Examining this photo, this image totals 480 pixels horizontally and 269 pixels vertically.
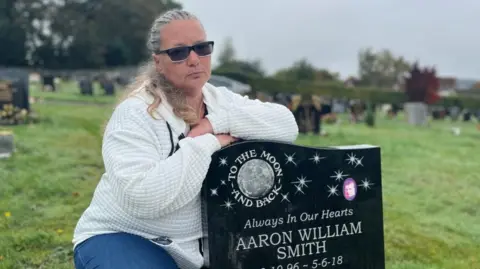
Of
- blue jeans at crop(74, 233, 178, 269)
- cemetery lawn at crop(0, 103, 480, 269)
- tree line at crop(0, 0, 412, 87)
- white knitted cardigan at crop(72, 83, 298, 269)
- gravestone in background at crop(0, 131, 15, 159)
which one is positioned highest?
tree line at crop(0, 0, 412, 87)

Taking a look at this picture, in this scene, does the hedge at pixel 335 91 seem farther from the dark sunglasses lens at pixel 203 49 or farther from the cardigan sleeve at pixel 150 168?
the cardigan sleeve at pixel 150 168

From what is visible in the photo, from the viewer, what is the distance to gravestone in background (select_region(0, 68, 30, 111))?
548 inches

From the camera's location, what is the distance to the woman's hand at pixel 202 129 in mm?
2795

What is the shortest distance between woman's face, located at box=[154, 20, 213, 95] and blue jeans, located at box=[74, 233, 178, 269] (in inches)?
28.6

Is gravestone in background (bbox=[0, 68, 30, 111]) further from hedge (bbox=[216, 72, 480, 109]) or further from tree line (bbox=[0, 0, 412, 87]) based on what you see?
tree line (bbox=[0, 0, 412, 87])

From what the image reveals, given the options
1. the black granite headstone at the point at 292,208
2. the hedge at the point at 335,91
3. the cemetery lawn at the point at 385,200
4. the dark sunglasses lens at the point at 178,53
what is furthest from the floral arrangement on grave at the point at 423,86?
the dark sunglasses lens at the point at 178,53

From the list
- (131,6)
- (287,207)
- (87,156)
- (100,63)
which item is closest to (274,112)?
→ (287,207)

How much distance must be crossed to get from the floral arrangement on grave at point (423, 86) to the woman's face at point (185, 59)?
88.8 feet

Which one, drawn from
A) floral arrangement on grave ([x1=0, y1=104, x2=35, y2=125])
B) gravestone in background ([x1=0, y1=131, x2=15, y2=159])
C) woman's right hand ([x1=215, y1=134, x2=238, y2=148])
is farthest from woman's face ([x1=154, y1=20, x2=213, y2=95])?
floral arrangement on grave ([x1=0, y1=104, x2=35, y2=125])

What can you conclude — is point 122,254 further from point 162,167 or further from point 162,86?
point 162,86

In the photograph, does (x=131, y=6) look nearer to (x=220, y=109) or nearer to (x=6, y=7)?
(x=6, y=7)

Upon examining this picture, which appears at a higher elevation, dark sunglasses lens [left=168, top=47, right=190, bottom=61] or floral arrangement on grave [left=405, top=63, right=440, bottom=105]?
dark sunglasses lens [left=168, top=47, right=190, bottom=61]

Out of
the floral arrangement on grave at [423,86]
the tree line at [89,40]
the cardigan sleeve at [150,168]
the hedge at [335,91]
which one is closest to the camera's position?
the cardigan sleeve at [150,168]

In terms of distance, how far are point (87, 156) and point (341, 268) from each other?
24.3ft
